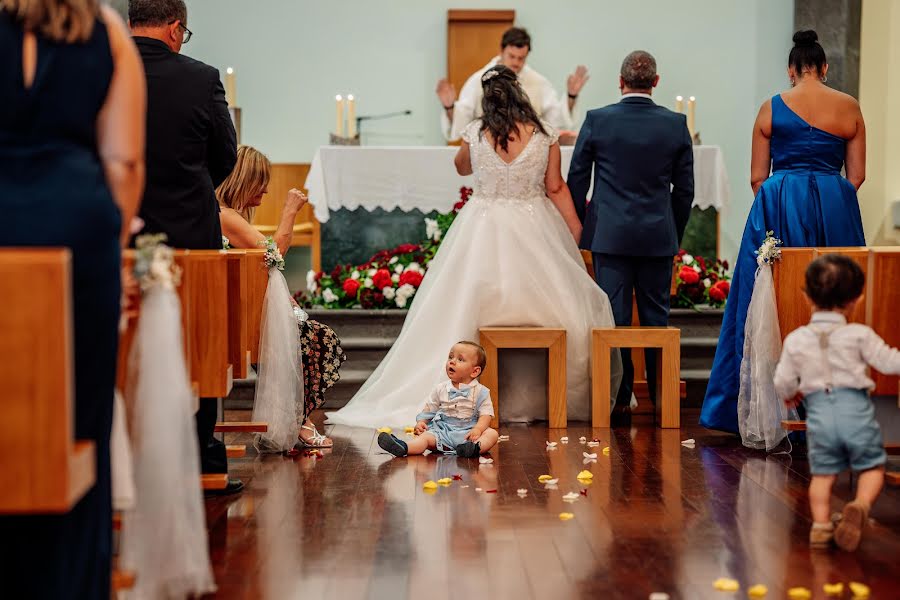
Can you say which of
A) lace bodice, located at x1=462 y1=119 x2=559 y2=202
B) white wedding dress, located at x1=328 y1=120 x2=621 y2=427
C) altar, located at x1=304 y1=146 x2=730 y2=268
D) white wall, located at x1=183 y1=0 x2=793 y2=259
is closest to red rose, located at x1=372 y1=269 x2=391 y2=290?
altar, located at x1=304 y1=146 x2=730 y2=268

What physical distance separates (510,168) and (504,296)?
2.19 feet

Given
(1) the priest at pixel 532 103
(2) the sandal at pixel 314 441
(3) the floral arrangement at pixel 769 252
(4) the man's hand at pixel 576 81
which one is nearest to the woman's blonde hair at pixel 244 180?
(2) the sandal at pixel 314 441

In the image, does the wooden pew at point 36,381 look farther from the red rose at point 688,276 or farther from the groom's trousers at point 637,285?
the red rose at point 688,276

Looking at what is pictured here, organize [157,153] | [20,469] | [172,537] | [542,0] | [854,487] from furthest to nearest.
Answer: [542,0] → [854,487] → [157,153] → [172,537] → [20,469]

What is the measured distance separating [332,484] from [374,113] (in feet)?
22.0

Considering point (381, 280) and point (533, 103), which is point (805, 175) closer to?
point (381, 280)

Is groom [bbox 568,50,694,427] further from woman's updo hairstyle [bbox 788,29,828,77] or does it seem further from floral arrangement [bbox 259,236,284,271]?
floral arrangement [bbox 259,236,284,271]

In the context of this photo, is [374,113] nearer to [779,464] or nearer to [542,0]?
[542,0]

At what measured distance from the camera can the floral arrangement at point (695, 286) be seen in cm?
745

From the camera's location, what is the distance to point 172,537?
2.64 metres

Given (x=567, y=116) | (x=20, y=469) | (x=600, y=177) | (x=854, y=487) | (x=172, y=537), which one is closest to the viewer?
(x=20, y=469)

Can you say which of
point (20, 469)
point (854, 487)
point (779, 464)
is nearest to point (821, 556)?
point (854, 487)

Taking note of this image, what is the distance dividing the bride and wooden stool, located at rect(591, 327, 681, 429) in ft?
0.59

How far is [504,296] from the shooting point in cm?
595
